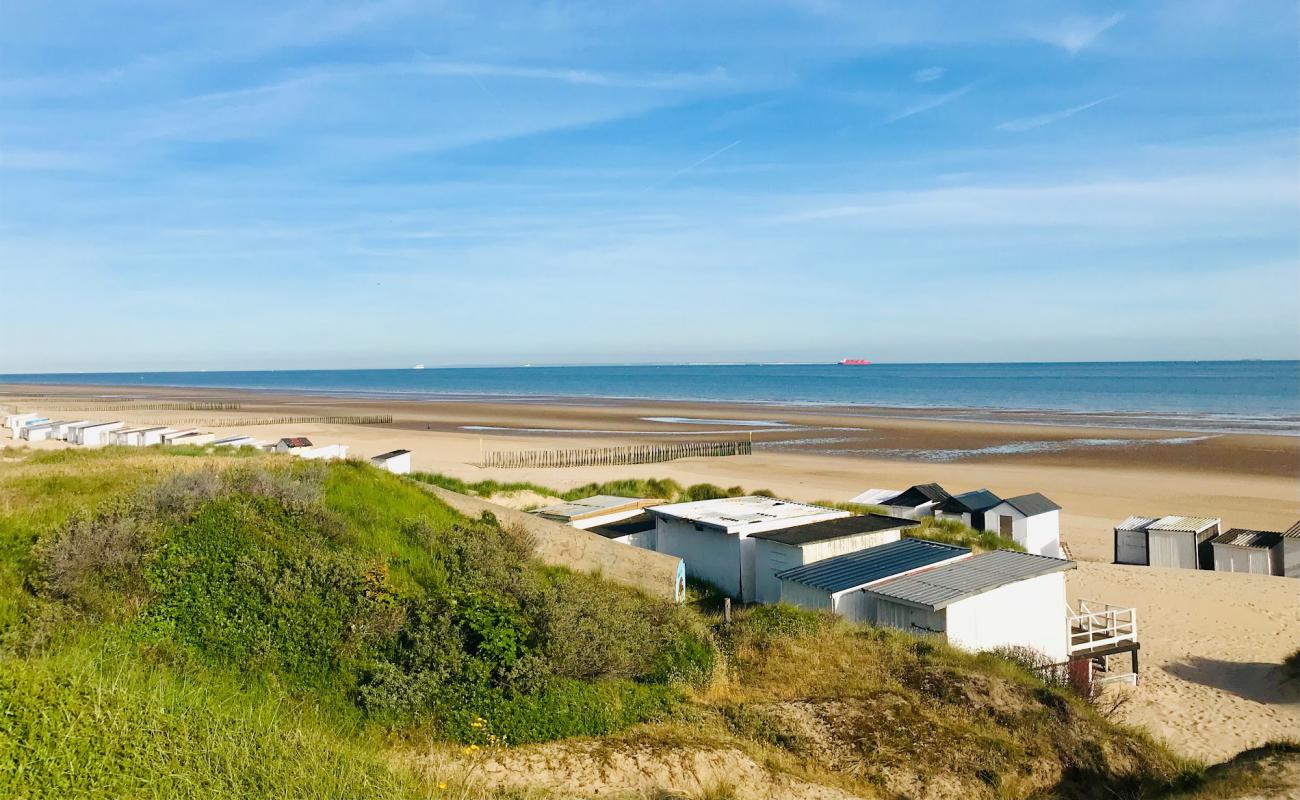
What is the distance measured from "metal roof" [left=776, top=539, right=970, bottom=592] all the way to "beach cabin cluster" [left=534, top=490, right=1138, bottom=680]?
24 mm

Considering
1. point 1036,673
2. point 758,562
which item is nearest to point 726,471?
point 758,562

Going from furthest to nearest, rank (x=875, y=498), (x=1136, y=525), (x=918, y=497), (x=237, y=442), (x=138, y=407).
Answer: (x=138, y=407)
(x=237, y=442)
(x=875, y=498)
(x=918, y=497)
(x=1136, y=525)

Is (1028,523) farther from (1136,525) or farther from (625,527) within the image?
(625,527)

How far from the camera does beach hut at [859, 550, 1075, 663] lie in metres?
15.3

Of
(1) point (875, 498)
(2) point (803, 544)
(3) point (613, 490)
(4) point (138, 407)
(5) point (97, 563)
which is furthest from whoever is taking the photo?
(4) point (138, 407)

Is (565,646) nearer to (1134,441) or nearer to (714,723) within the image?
(714,723)

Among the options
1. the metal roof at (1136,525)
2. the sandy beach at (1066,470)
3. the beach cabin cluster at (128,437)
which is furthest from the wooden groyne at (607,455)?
the metal roof at (1136,525)

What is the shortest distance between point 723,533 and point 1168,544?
48.7ft

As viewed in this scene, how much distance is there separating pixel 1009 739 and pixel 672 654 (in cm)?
469

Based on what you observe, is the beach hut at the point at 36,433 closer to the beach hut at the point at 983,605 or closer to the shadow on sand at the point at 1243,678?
the beach hut at the point at 983,605

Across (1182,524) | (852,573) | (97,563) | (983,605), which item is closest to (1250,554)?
(1182,524)

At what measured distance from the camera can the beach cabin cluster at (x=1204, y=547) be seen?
23719 millimetres

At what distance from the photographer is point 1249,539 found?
80.5 ft

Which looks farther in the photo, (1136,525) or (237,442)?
(237,442)
